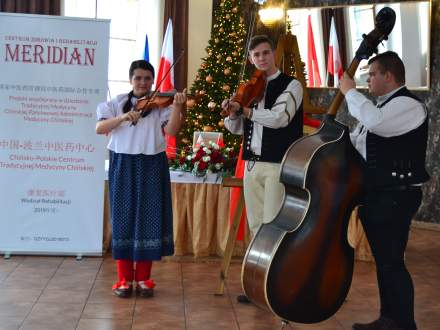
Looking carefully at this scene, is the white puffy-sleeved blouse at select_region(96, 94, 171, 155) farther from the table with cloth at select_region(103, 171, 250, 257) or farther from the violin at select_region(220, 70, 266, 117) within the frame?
the table with cloth at select_region(103, 171, 250, 257)

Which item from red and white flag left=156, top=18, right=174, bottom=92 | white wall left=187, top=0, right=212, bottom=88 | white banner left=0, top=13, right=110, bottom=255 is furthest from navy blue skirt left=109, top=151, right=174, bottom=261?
white wall left=187, top=0, right=212, bottom=88

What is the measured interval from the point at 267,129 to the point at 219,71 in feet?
13.2

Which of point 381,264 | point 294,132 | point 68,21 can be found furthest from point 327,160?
point 68,21

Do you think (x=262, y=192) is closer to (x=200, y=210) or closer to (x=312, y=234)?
(x=312, y=234)

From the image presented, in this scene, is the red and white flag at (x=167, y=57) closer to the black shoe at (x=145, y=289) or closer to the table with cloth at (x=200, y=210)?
the table with cloth at (x=200, y=210)

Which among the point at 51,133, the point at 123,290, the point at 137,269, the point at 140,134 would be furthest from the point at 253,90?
the point at 51,133

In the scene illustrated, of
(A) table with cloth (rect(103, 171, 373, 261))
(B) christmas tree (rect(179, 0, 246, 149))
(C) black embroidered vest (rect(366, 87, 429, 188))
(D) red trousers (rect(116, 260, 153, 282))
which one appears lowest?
(D) red trousers (rect(116, 260, 153, 282))

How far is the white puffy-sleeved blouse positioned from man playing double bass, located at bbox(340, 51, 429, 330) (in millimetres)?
1137

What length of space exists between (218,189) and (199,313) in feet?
4.61

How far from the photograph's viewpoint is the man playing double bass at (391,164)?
3.11 metres

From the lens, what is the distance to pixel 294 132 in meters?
3.84

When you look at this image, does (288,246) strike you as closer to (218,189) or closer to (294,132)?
(294,132)

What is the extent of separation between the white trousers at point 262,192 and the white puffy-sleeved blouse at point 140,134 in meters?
0.50

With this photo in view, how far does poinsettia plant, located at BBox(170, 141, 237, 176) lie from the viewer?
509 cm
